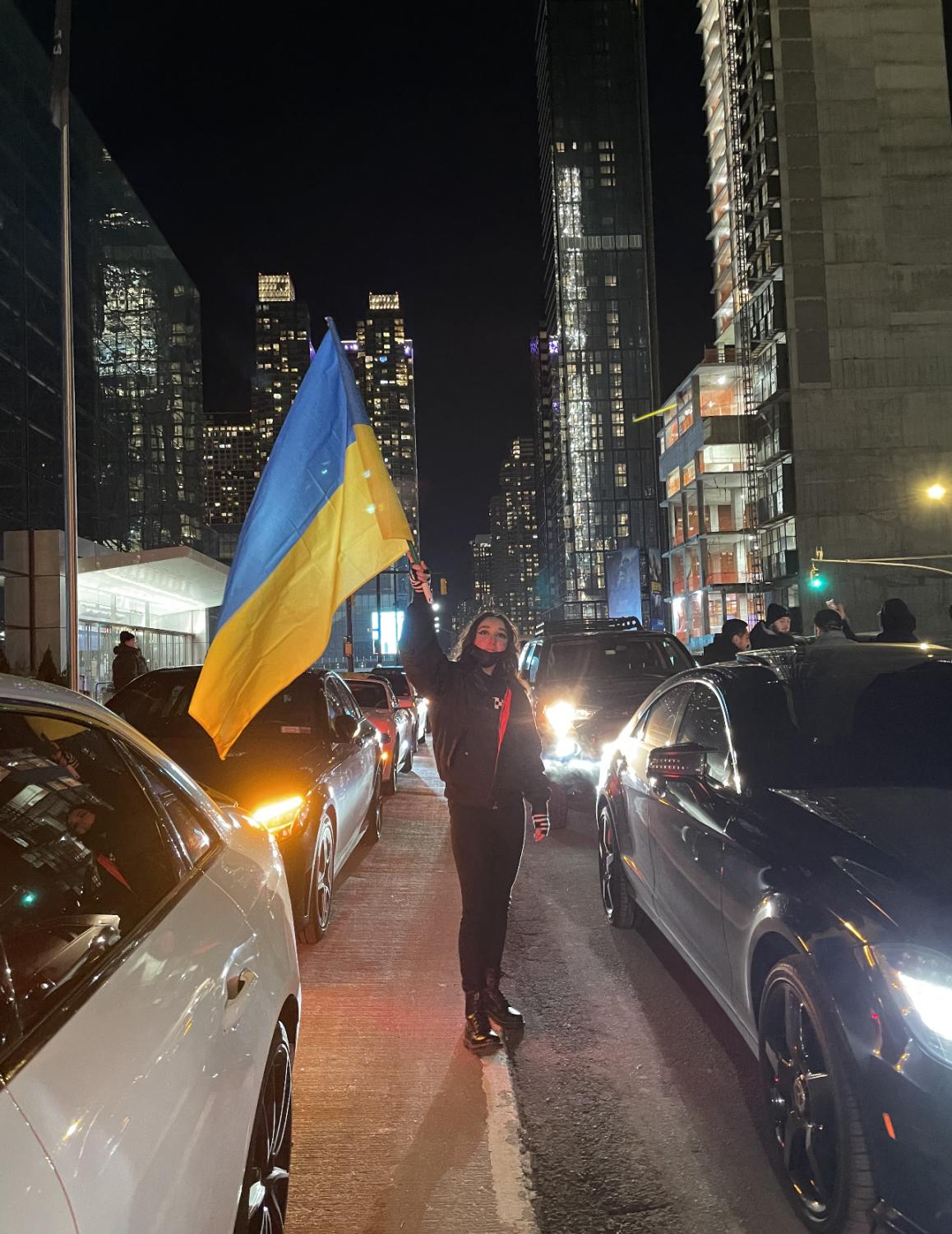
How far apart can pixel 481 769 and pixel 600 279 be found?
151963mm

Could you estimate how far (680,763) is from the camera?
165 inches

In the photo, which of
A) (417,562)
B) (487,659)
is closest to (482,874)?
(487,659)

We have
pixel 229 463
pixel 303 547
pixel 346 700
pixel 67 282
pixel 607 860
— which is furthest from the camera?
pixel 229 463

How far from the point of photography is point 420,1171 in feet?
11.0

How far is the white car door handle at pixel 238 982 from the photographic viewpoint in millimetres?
2232

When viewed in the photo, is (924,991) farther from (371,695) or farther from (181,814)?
(371,695)

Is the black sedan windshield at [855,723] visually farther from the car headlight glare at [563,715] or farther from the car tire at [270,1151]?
the car headlight glare at [563,715]

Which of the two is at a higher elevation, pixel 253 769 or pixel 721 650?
pixel 721 650

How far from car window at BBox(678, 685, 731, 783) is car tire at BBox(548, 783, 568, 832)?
4.51m

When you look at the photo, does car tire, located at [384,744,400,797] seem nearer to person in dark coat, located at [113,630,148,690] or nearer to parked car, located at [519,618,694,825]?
parked car, located at [519,618,694,825]

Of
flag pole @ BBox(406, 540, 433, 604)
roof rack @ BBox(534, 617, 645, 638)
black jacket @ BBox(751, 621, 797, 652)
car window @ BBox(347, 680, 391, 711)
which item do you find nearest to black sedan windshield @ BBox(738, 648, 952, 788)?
flag pole @ BBox(406, 540, 433, 604)

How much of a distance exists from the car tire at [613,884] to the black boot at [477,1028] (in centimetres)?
159

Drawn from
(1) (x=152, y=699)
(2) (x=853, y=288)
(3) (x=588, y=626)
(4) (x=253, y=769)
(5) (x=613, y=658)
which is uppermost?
(2) (x=853, y=288)

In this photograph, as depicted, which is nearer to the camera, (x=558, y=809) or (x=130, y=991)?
(x=130, y=991)
